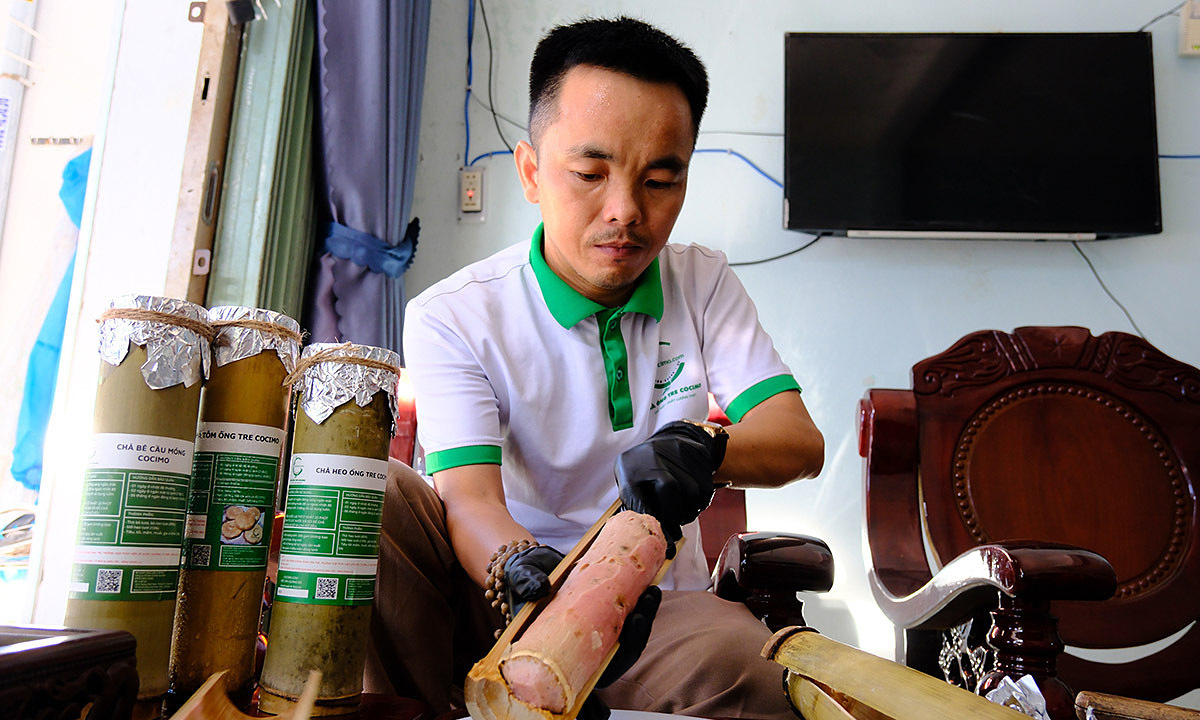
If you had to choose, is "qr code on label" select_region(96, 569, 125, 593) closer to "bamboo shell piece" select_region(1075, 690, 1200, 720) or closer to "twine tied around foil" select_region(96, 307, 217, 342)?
"twine tied around foil" select_region(96, 307, 217, 342)

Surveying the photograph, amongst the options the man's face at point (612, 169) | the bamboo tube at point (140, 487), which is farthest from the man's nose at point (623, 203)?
the bamboo tube at point (140, 487)

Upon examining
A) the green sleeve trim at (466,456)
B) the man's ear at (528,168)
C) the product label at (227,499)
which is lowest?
the product label at (227,499)

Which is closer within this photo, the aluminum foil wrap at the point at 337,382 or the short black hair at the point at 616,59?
the aluminum foil wrap at the point at 337,382

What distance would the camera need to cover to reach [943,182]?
2.47 metres

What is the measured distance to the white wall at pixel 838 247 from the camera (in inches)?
97.3

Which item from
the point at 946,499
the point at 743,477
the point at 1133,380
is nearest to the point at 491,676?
the point at 743,477

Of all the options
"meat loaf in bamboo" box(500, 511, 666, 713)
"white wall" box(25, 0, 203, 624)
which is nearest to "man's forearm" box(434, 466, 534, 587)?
"meat loaf in bamboo" box(500, 511, 666, 713)

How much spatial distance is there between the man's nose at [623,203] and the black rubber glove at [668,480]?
0.36m

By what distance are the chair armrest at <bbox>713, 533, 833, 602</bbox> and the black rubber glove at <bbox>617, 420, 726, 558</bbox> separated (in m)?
0.18

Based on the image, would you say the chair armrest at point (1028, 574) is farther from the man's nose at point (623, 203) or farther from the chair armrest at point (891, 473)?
the man's nose at point (623, 203)

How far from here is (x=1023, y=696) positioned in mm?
729

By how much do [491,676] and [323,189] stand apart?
2.08 m

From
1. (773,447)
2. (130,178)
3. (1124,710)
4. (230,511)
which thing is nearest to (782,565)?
(773,447)

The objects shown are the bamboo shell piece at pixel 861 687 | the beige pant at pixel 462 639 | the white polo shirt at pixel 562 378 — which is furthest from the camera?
the white polo shirt at pixel 562 378
